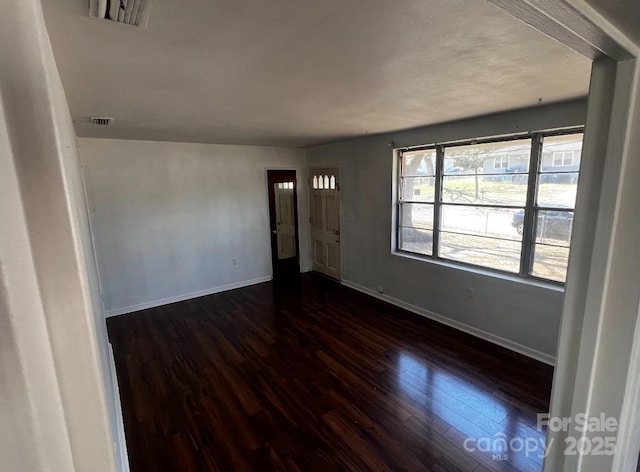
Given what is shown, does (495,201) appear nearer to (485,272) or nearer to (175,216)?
(485,272)

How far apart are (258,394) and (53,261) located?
272cm

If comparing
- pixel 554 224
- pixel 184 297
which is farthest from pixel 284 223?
pixel 554 224

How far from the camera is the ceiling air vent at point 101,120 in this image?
288 centimetres

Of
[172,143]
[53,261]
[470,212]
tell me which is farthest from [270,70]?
[172,143]

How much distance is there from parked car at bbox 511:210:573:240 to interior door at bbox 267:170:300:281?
381 cm

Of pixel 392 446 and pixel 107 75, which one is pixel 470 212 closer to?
pixel 392 446

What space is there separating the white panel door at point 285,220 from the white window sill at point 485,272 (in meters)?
2.23

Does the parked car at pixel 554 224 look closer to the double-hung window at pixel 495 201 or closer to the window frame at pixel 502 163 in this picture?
the double-hung window at pixel 495 201

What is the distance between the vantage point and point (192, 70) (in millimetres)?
1801

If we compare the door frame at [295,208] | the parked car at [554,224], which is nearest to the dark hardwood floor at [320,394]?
the parked car at [554,224]

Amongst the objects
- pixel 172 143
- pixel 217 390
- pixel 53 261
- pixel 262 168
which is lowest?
pixel 217 390

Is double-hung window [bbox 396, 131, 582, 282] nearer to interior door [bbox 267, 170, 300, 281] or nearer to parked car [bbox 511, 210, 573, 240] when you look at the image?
parked car [bbox 511, 210, 573, 240]

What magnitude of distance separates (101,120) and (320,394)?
3.29m

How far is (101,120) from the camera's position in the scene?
299 cm
